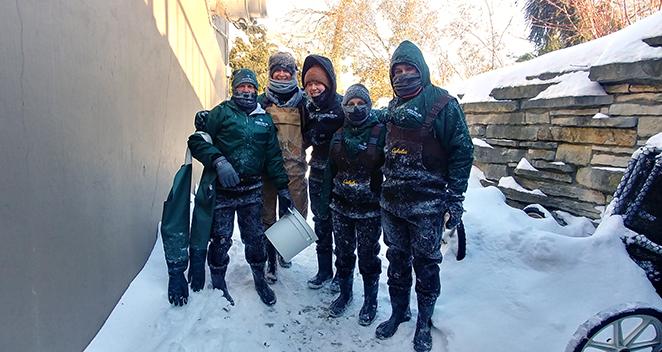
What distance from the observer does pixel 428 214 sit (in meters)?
2.58

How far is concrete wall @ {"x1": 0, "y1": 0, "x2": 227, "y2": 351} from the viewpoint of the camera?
1.53 meters

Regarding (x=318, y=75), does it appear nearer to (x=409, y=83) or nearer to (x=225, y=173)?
(x=409, y=83)

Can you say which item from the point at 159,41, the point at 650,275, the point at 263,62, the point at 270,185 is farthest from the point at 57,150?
the point at 263,62

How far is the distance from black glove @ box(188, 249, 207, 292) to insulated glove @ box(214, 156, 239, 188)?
1.70 feet

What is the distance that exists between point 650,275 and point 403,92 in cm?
170

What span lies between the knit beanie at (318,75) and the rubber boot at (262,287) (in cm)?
141

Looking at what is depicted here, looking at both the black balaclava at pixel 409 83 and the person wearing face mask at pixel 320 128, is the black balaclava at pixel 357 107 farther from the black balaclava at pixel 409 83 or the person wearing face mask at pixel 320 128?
the person wearing face mask at pixel 320 128

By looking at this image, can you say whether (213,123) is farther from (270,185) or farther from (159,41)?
(159,41)

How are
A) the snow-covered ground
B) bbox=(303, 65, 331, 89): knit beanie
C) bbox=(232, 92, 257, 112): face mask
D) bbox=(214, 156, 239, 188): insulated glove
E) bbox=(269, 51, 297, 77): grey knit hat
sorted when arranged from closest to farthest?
the snow-covered ground → bbox=(214, 156, 239, 188): insulated glove → bbox=(232, 92, 257, 112): face mask → bbox=(303, 65, 331, 89): knit beanie → bbox=(269, 51, 297, 77): grey knit hat

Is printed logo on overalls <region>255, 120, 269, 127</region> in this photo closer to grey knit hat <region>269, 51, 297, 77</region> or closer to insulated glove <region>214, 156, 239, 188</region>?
insulated glove <region>214, 156, 239, 188</region>

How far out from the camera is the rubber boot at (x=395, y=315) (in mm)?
2865

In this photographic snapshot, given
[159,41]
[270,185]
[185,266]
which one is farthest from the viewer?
[159,41]

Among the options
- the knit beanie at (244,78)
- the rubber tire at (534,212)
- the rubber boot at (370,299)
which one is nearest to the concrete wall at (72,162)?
the knit beanie at (244,78)

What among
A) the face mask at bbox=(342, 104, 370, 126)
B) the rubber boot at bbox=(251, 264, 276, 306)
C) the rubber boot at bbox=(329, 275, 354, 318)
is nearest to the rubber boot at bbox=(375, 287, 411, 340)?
the rubber boot at bbox=(329, 275, 354, 318)
